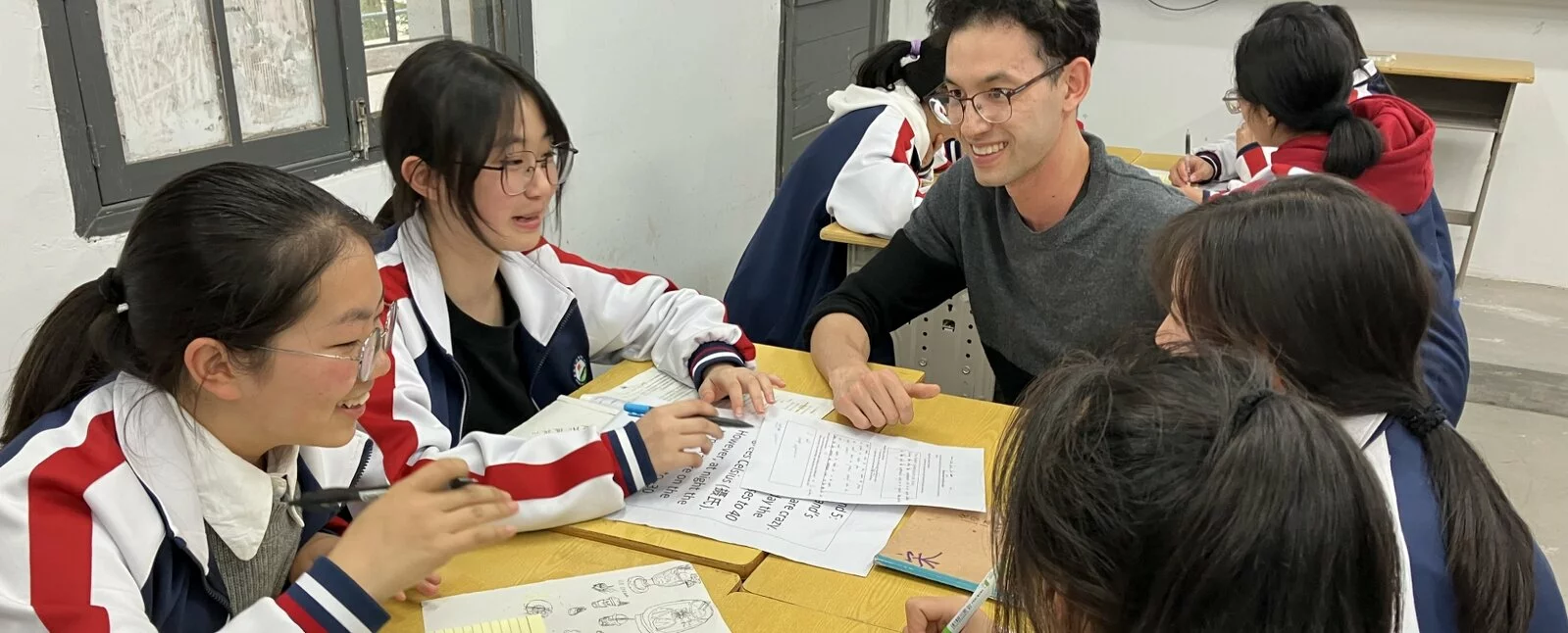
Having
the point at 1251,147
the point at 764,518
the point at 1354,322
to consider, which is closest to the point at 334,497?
the point at 764,518

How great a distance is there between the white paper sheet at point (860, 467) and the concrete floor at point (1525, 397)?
5.40ft

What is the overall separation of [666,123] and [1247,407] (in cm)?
288

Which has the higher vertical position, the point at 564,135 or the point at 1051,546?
the point at 564,135

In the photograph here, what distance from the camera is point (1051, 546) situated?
2.31 feet

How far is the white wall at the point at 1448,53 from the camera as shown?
14.7 ft

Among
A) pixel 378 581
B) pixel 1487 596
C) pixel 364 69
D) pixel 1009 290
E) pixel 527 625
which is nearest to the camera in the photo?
pixel 1487 596

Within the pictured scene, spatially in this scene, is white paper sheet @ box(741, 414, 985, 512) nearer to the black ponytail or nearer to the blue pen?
the blue pen

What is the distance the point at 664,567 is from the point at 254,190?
1.82 feet

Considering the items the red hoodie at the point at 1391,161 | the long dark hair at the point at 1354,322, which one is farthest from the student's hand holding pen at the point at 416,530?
the red hoodie at the point at 1391,161

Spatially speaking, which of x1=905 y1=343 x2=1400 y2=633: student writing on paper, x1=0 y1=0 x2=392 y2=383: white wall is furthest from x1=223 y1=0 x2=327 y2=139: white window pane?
x1=905 y1=343 x2=1400 y2=633: student writing on paper

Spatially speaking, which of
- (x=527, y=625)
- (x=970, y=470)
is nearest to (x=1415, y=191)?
(x=970, y=470)

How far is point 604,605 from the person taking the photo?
1091 mm

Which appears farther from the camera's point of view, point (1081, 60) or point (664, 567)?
point (1081, 60)

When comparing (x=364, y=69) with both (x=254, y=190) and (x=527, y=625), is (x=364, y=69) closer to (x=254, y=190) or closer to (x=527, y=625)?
(x=254, y=190)
